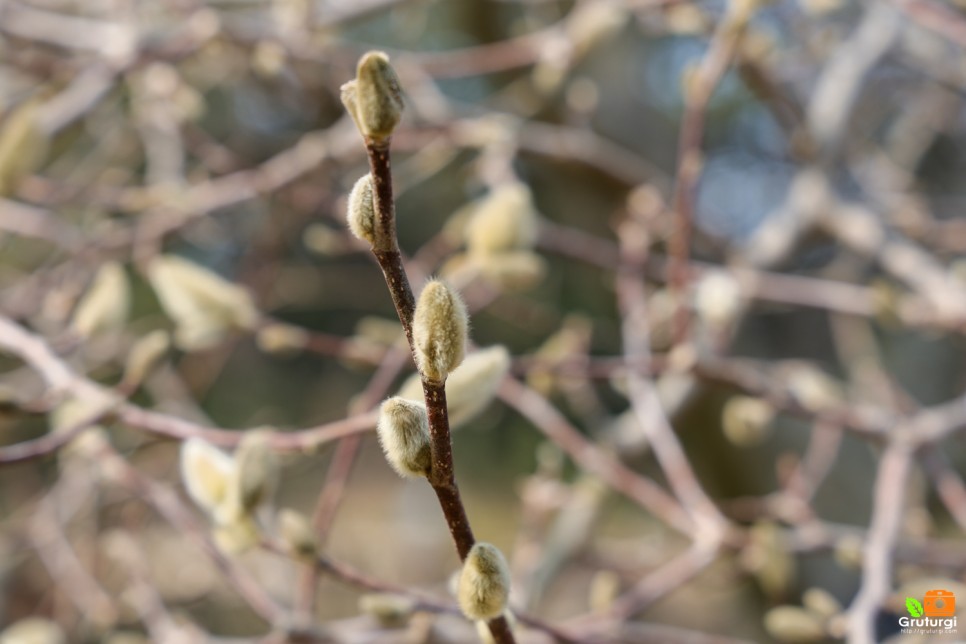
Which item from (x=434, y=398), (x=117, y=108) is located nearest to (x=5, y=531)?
(x=117, y=108)

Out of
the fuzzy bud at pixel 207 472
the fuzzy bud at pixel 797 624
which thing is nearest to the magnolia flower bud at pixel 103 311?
the fuzzy bud at pixel 207 472

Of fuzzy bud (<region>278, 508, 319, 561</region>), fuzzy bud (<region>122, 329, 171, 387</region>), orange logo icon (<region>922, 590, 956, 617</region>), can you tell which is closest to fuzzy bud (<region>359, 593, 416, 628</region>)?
fuzzy bud (<region>278, 508, 319, 561</region>)

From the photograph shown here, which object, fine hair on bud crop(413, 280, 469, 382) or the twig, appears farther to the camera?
the twig

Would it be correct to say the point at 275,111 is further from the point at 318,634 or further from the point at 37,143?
the point at 318,634

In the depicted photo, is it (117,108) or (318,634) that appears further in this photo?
(117,108)

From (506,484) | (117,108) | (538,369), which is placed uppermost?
(506,484)

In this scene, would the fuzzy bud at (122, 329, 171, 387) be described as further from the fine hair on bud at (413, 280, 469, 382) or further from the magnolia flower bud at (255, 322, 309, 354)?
the fine hair on bud at (413, 280, 469, 382)

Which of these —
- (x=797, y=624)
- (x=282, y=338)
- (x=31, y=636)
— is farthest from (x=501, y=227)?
(x=31, y=636)
